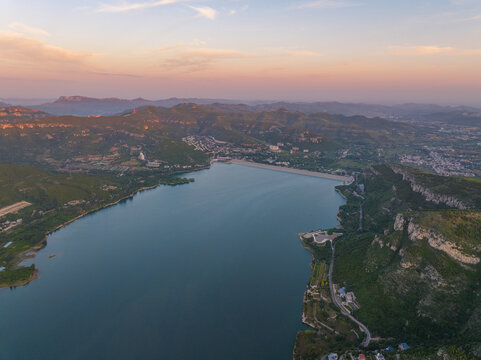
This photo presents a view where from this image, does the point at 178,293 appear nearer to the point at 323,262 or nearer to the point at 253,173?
the point at 323,262

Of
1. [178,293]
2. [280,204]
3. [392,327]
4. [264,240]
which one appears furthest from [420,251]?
[280,204]

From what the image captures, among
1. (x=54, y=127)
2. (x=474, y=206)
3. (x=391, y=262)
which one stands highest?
(x=54, y=127)

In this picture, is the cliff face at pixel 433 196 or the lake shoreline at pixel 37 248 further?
the cliff face at pixel 433 196

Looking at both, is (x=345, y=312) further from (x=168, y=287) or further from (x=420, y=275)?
(x=168, y=287)

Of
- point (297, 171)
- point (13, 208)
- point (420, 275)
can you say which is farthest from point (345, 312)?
point (297, 171)

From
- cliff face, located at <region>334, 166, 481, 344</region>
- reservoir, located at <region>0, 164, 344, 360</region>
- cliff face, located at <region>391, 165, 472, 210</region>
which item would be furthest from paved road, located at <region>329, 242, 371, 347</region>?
cliff face, located at <region>391, 165, 472, 210</region>

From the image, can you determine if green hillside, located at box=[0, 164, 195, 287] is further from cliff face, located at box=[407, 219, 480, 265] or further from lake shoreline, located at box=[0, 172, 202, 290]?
cliff face, located at box=[407, 219, 480, 265]

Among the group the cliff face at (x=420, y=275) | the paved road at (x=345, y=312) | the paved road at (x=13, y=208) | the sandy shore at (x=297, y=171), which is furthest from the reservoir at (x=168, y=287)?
the sandy shore at (x=297, y=171)

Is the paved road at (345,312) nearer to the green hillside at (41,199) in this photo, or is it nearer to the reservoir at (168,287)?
the reservoir at (168,287)
